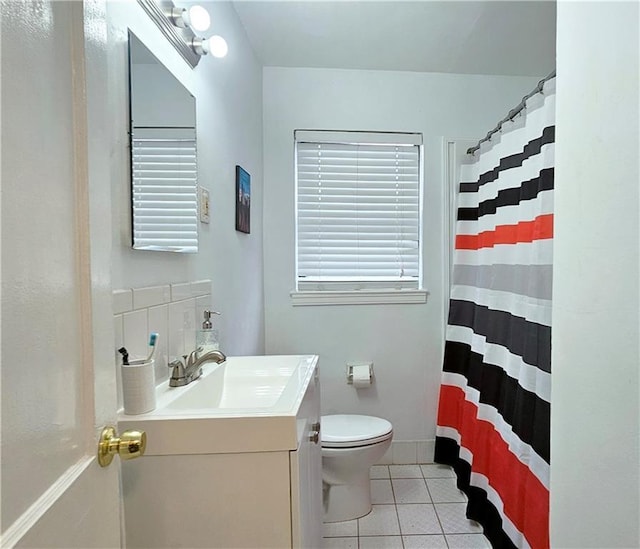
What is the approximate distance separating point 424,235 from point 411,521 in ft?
5.08

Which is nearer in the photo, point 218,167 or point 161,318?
point 161,318

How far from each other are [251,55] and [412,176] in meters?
1.15

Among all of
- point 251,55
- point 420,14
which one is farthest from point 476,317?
point 251,55

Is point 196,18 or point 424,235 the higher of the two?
point 196,18

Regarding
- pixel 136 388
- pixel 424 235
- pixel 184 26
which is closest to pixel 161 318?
pixel 136 388

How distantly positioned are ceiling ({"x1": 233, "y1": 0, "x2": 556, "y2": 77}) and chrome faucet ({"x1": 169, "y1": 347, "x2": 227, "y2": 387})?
1577 mm

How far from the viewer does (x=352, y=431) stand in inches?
76.0

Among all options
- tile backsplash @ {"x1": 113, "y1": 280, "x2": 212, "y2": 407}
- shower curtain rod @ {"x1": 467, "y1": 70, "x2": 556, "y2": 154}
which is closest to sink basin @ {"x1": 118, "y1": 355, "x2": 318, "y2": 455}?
tile backsplash @ {"x1": 113, "y1": 280, "x2": 212, "y2": 407}

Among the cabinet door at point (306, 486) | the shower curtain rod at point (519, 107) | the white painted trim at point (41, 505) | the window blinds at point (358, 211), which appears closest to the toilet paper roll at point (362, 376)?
the window blinds at point (358, 211)

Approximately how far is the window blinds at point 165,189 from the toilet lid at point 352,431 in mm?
1130

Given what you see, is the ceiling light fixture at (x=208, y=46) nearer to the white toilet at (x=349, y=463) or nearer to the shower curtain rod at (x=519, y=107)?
the shower curtain rod at (x=519, y=107)

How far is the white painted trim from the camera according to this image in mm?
388

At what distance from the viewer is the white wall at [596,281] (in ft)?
2.37

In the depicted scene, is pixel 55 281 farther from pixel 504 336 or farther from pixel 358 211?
pixel 358 211
